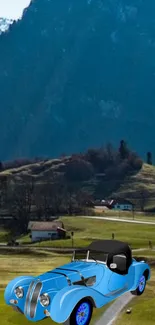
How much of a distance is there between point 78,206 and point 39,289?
138m

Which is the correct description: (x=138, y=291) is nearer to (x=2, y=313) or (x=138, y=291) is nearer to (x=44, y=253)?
(x=2, y=313)

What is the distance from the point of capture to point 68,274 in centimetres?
1681

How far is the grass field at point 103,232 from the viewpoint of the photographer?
265 ft

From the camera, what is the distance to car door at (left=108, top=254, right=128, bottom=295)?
1820 centimetres

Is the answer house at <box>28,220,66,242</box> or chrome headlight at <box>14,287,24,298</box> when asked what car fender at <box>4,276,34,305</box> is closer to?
chrome headlight at <box>14,287,24,298</box>

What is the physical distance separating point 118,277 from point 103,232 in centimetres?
7716

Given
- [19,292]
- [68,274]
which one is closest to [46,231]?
[19,292]

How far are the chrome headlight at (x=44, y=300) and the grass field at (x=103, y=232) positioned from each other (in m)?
58.9

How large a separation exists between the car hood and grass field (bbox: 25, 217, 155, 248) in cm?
5677

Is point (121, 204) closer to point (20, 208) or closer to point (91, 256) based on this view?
point (20, 208)

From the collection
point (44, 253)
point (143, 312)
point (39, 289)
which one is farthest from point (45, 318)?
point (44, 253)

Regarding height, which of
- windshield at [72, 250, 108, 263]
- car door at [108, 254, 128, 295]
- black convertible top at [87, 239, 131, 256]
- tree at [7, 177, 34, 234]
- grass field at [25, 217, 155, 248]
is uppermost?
tree at [7, 177, 34, 234]

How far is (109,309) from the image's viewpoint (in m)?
18.6

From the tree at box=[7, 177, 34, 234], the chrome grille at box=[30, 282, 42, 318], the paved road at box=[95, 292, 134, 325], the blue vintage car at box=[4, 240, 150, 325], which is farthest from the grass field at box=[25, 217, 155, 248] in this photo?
the chrome grille at box=[30, 282, 42, 318]
